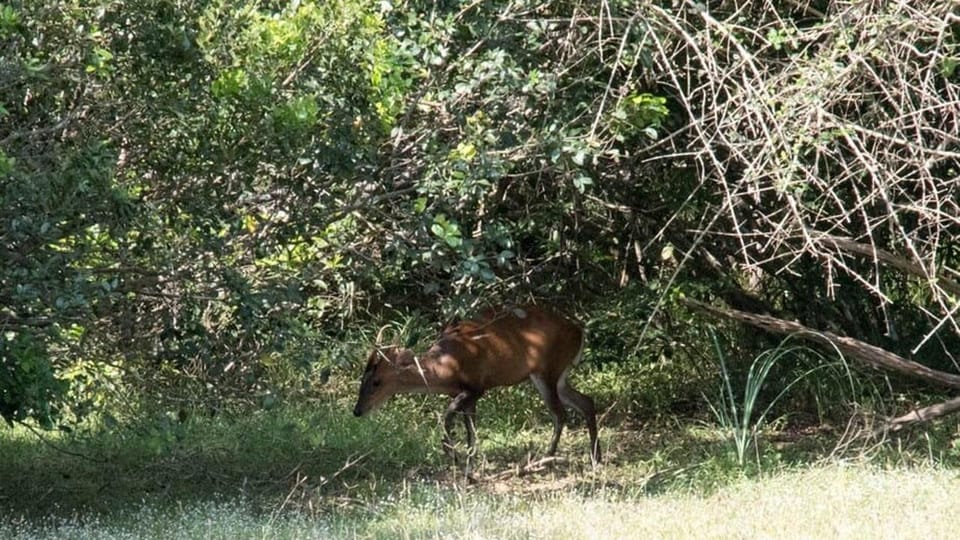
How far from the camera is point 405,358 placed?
9938mm

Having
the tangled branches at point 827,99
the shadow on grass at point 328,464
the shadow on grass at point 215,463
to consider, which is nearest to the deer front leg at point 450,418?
the shadow on grass at point 328,464

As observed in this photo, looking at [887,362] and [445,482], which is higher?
[887,362]

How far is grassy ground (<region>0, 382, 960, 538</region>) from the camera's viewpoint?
663cm

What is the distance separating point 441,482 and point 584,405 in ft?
4.34

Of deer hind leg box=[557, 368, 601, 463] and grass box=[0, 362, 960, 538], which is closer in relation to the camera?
grass box=[0, 362, 960, 538]

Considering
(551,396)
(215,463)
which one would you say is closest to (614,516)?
(551,396)

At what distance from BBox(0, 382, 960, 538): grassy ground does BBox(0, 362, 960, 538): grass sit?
0.02m

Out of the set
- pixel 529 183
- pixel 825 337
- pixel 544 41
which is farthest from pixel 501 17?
pixel 825 337

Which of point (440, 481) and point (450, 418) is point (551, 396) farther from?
point (440, 481)

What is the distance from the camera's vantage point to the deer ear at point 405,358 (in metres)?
9.91

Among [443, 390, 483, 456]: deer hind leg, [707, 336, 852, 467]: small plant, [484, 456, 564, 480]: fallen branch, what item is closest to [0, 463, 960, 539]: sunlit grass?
[707, 336, 852, 467]: small plant

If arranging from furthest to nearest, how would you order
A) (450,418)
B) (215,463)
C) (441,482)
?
(450,418) < (215,463) < (441,482)

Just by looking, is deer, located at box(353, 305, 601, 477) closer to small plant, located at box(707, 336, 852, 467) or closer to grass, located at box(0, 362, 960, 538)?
grass, located at box(0, 362, 960, 538)

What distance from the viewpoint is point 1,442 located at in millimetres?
10109
